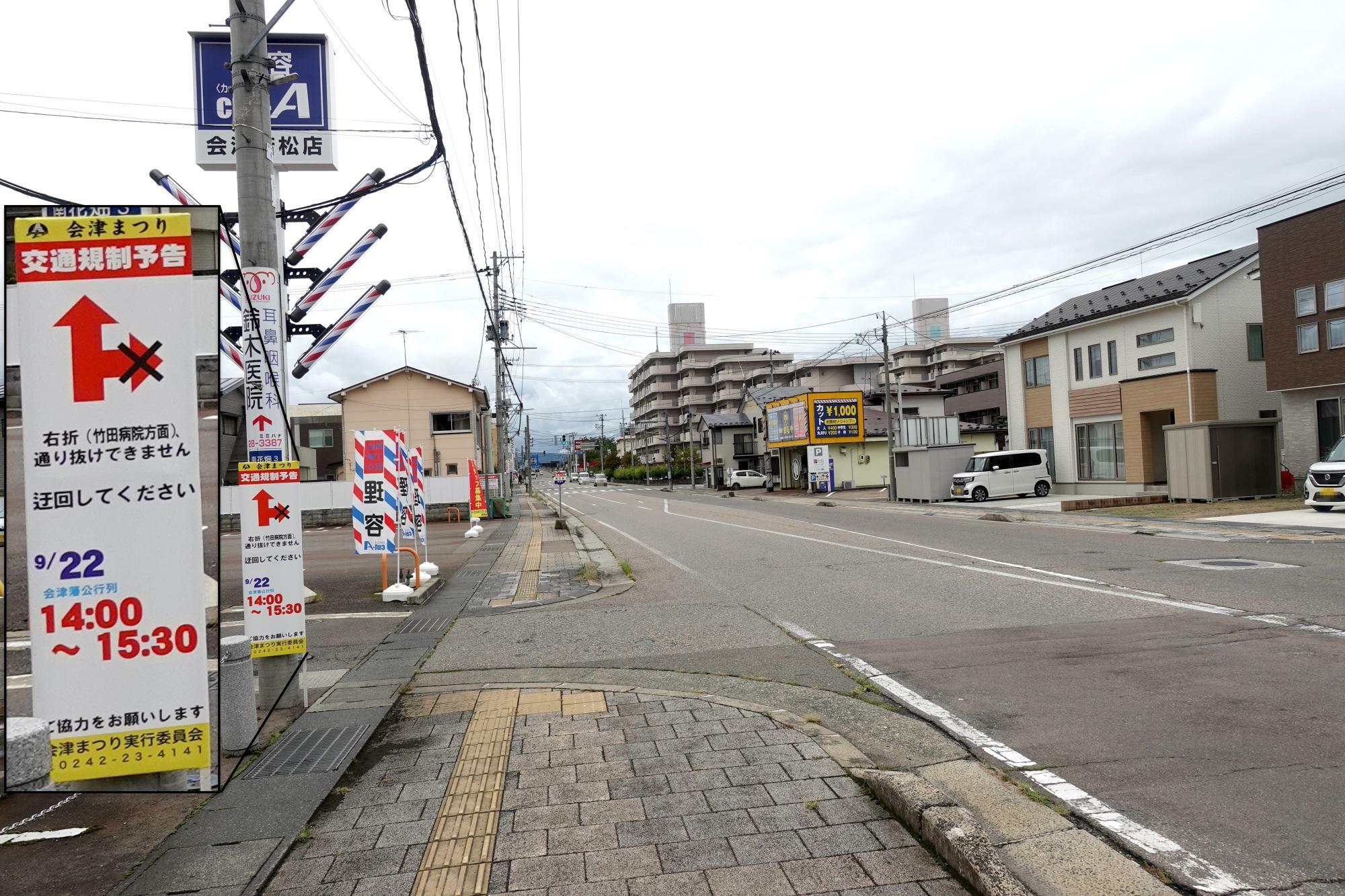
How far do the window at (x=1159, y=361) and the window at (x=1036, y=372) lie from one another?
4.76 m

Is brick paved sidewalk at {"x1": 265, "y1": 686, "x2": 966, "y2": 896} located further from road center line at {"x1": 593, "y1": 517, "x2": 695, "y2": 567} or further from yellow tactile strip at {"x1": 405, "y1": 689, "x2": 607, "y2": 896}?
road center line at {"x1": 593, "y1": 517, "x2": 695, "y2": 567}

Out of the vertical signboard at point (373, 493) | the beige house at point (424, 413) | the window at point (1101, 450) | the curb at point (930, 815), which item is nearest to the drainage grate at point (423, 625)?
the vertical signboard at point (373, 493)

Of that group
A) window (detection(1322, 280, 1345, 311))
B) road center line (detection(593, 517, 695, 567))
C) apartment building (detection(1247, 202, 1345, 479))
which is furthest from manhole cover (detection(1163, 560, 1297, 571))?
window (detection(1322, 280, 1345, 311))

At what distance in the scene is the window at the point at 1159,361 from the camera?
28.7m

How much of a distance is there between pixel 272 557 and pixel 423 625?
421cm

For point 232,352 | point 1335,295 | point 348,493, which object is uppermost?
point 1335,295

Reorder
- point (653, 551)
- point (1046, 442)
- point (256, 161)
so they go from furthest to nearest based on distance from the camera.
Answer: point (1046, 442), point (653, 551), point (256, 161)

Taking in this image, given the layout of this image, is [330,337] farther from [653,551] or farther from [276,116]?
[653,551]

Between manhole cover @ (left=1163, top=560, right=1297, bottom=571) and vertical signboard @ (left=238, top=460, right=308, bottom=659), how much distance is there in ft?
37.3

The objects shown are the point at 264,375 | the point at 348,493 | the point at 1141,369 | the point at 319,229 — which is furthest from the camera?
the point at 348,493

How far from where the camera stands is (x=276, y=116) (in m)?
8.58

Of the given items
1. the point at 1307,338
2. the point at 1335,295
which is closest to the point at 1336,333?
the point at 1307,338

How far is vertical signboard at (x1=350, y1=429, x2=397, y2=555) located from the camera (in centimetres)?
1266

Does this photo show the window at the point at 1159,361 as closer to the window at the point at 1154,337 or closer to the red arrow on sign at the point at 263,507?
the window at the point at 1154,337
